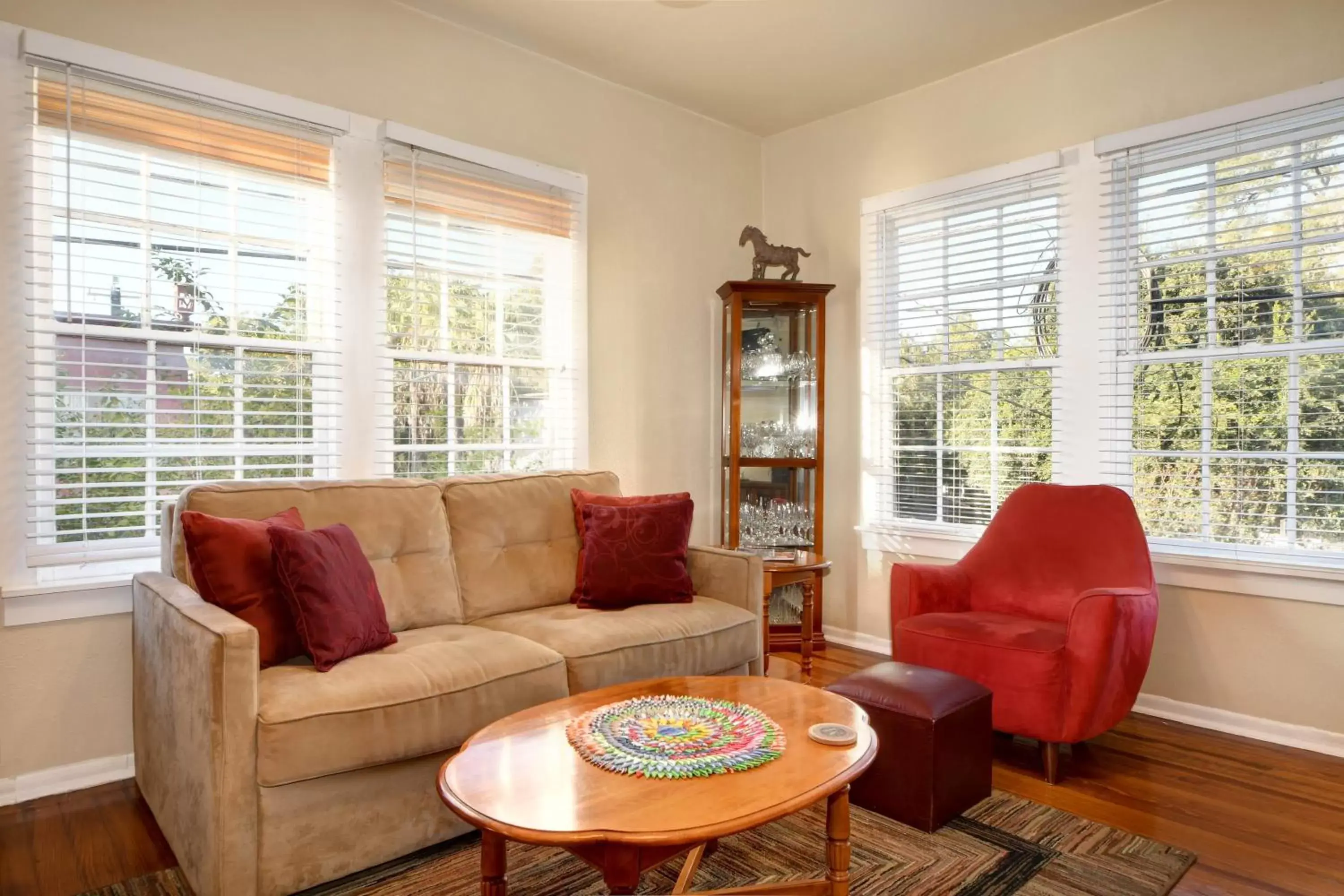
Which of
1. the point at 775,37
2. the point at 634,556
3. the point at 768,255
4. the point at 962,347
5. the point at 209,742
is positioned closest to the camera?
the point at 209,742

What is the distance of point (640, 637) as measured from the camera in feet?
8.82

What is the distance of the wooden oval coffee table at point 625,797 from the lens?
54.8 inches

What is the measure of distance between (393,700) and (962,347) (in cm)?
314

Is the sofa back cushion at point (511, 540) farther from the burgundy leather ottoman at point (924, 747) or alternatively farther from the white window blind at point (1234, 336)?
the white window blind at point (1234, 336)

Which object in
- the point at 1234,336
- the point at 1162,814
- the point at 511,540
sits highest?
the point at 1234,336

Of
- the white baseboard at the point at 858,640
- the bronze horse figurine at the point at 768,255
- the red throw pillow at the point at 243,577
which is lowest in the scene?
the white baseboard at the point at 858,640

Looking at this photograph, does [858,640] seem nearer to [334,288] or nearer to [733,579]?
[733,579]

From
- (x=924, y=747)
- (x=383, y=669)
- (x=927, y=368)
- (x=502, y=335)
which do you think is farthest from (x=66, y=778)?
(x=927, y=368)

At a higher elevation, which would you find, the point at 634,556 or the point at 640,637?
the point at 634,556

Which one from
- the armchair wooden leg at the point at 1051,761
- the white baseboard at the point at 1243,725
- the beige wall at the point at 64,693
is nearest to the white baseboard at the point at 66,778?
the beige wall at the point at 64,693

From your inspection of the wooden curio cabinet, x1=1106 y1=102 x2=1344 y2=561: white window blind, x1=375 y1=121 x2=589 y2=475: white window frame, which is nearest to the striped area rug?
x1=1106 y1=102 x2=1344 y2=561: white window blind

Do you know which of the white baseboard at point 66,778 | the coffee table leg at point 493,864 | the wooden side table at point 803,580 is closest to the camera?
the coffee table leg at point 493,864

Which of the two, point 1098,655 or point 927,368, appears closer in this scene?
point 1098,655

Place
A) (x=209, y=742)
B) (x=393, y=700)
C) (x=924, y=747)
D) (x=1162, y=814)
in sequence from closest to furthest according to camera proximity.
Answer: (x=209, y=742) → (x=393, y=700) → (x=924, y=747) → (x=1162, y=814)
